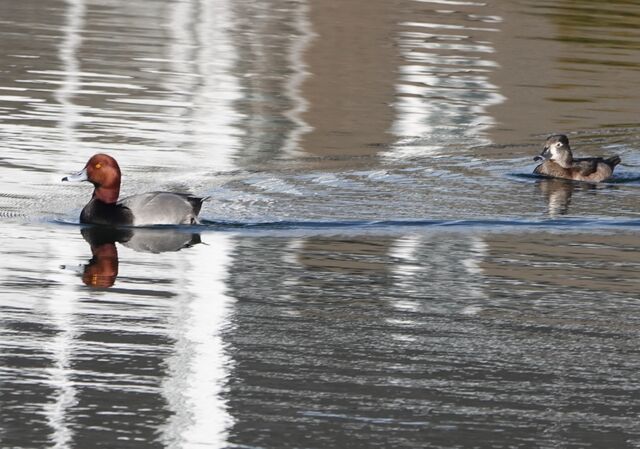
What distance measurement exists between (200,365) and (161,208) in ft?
15.0

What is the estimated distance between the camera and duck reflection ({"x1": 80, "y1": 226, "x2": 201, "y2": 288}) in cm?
1155

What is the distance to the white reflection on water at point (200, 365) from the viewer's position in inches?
303

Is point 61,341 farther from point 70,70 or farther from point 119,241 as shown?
point 70,70

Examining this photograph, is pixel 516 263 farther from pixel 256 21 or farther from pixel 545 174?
pixel 256 21

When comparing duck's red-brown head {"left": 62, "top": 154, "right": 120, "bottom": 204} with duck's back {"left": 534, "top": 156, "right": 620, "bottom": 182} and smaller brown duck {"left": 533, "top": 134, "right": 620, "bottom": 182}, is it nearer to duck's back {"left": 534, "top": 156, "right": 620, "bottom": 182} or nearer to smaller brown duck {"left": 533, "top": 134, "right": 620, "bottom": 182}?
smaller brown duck {"left": 533, "top": 134, "right": 620, "bottom": 182}

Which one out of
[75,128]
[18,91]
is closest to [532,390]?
[75,128]

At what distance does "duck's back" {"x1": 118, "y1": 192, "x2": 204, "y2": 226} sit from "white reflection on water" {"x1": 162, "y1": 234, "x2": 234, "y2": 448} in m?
1.51

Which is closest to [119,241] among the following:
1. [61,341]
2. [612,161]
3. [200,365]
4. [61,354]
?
[61,341]

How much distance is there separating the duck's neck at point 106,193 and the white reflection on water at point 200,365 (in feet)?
6.37

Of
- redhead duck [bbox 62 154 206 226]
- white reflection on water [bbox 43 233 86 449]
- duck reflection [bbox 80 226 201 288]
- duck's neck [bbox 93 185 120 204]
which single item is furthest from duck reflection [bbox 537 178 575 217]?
white reflection on water [bbox 43 233 86 449]

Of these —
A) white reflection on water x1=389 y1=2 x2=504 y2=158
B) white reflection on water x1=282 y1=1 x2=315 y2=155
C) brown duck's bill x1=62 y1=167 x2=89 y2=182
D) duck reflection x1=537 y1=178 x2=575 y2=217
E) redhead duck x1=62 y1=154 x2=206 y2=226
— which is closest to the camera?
redhead duck x1=62 y1=154 x2=206 y2=226

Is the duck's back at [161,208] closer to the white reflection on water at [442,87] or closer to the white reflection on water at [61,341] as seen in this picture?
the white reflection on water at [61,341]

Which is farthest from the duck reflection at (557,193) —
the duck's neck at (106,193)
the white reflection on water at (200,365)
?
the white reflection on water at (200,365)

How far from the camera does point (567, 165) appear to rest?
16.8 meters
